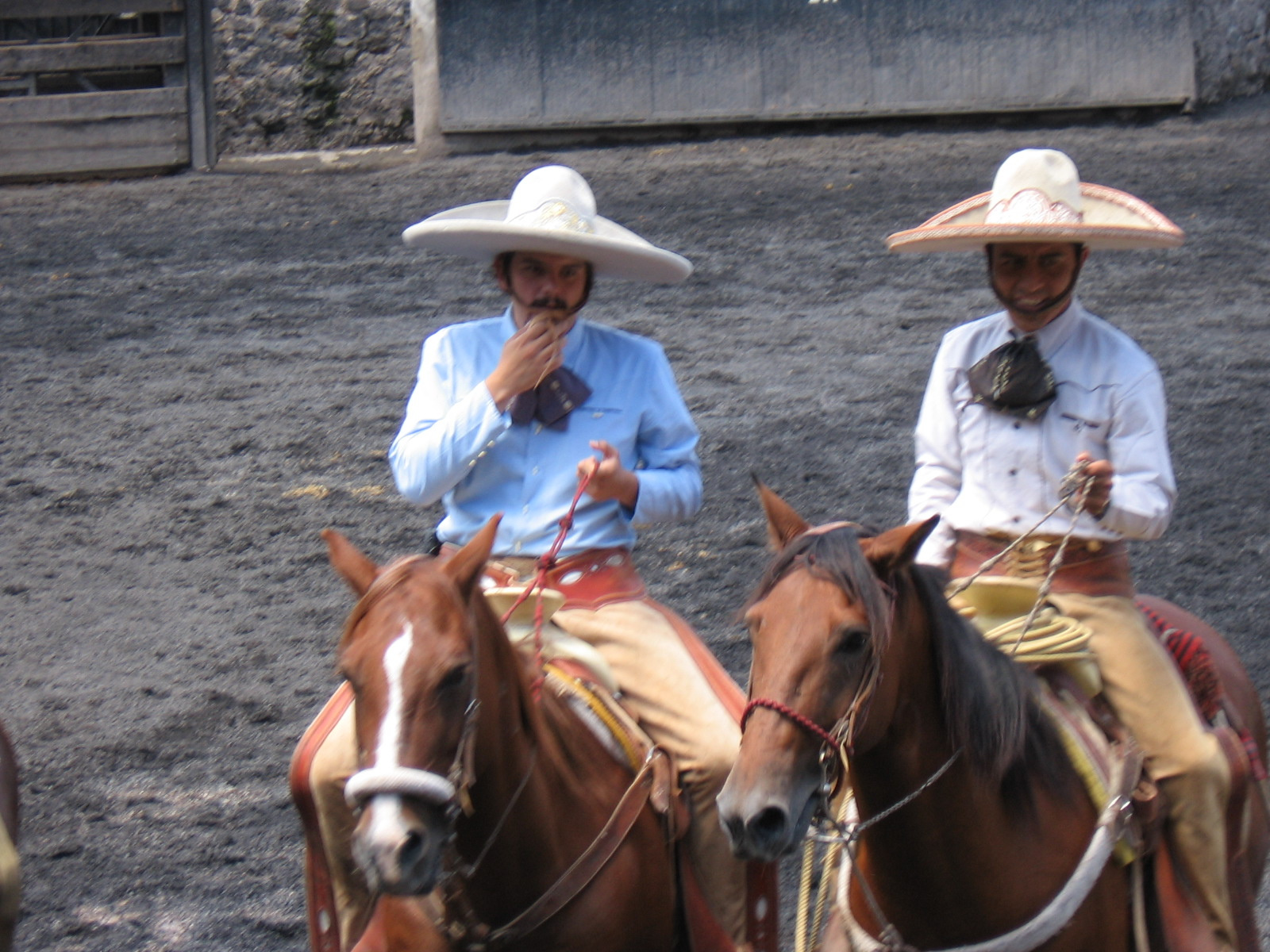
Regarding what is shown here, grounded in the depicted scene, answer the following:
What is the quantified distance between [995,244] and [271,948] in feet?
10.1

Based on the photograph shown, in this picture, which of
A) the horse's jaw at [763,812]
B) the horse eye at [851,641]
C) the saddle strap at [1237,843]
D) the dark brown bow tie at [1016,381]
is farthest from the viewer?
the dark brown bow tie at [1016,381]

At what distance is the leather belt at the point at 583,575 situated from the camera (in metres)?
3.31

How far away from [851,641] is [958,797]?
0.55 m

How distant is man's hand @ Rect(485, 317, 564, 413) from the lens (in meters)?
3.14

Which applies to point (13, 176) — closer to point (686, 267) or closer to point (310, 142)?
point (310, 142)

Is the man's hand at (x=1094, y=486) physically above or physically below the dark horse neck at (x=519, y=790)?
above

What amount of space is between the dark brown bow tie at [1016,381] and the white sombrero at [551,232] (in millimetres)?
802

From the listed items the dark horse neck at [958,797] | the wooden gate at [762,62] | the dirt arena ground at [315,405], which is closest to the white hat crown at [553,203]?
the dark horse neck at [958,797]

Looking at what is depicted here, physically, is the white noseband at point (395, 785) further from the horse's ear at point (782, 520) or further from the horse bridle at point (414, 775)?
the horse's ear at point (782, 520)

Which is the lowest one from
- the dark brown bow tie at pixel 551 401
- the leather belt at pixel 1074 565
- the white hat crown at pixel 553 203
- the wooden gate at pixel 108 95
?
the leather belt at pixel 1074 565

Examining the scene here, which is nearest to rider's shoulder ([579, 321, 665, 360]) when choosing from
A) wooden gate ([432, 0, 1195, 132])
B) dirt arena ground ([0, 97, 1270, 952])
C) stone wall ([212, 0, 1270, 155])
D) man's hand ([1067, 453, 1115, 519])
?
man's hand ([1067, 453, 1115, 519])

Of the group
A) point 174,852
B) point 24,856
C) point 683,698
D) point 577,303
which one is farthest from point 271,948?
point 577,303

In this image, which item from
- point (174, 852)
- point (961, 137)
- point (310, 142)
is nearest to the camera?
point (174, 852)

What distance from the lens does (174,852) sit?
4.89 meters
